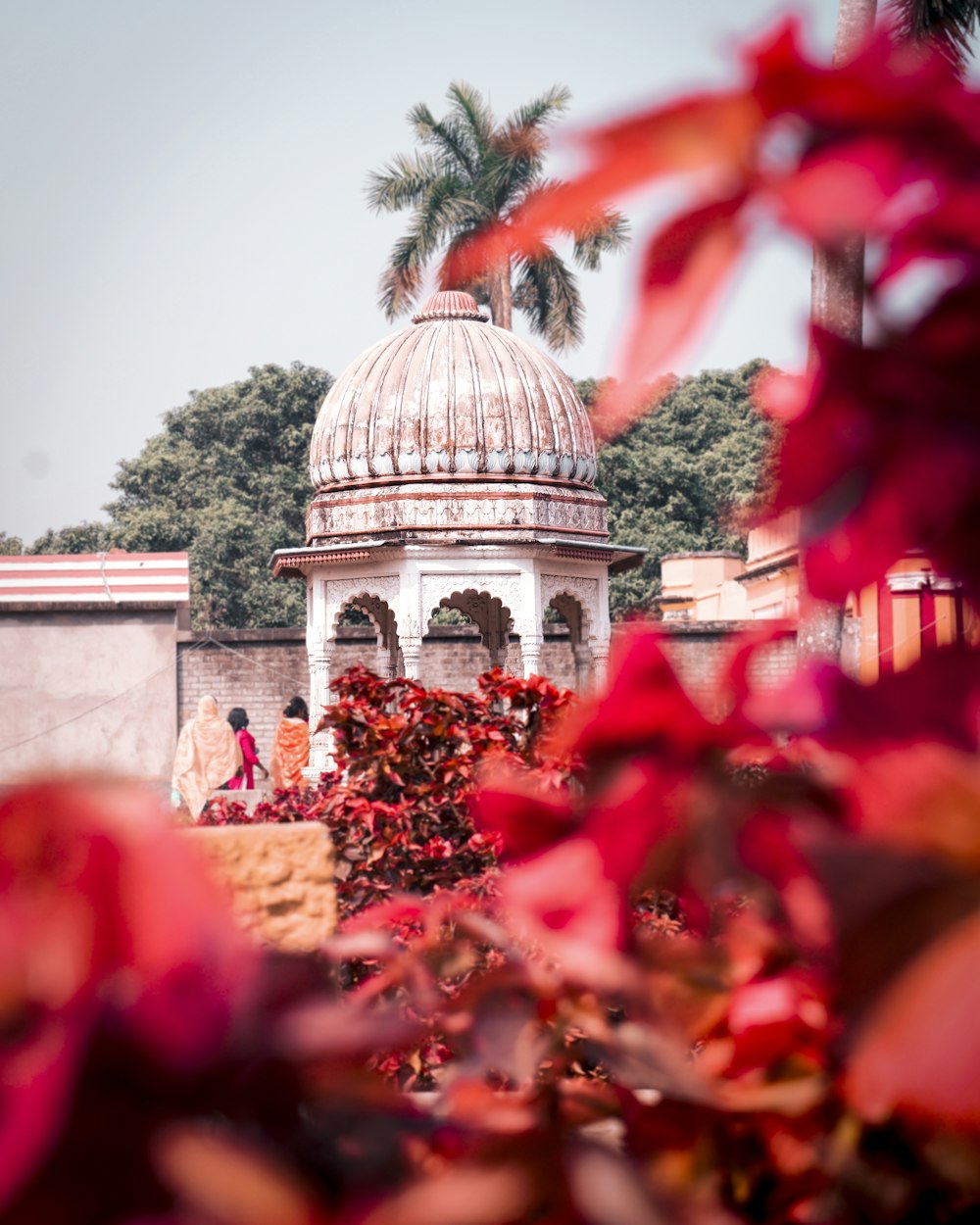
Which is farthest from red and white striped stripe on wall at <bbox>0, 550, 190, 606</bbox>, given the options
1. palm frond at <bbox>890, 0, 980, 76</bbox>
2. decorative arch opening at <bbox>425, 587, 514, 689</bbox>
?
palm frond at <bbox>890, 0, 980, 76</bbox>

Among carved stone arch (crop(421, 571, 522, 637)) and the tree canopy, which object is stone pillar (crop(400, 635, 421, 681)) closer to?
carved stone arch (crop(421, 571, 522, 637))

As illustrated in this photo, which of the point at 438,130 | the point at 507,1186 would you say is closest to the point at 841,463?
the point at 507,1186

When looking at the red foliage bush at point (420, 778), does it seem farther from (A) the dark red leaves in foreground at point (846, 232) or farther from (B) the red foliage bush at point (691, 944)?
(A) the dark red leaves in foreground at point (846, 232)

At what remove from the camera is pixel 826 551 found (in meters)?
0.56

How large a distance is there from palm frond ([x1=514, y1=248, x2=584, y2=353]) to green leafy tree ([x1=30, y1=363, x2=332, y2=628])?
13.0 meters

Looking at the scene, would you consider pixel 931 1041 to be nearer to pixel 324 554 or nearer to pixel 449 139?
pixel 324 554

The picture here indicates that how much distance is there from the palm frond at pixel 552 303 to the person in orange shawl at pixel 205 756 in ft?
35.1

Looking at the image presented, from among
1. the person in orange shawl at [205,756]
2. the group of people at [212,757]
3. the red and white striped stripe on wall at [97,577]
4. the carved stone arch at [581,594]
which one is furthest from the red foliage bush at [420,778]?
the red and white striped stripe on wall at [97,577]

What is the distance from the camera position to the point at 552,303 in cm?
2122

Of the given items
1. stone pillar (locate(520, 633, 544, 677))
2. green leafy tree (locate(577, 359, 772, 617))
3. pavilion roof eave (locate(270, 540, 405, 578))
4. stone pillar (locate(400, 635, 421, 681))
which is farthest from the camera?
green leafy tree (locate(577, 359, 772, 617))

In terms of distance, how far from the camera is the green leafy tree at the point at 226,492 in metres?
33.5

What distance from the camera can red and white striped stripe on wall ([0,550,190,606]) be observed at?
1716 cm

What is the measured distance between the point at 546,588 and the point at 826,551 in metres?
11.9

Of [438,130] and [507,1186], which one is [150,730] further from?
[507,1186]
